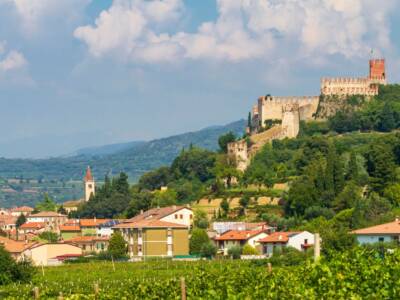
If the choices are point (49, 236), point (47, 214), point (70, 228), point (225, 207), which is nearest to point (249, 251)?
point (225, 207)

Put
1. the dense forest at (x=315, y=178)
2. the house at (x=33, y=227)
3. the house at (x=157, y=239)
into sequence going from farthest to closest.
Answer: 1. the house at (x=33, y=227)
2. the house at (x=157, y=239)
3. the dense forest at (x=315, y=178)

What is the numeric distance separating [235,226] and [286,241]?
10.9 metres

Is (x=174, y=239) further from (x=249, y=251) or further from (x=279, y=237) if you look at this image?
(x=279, y=237)

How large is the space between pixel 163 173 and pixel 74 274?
156 feet

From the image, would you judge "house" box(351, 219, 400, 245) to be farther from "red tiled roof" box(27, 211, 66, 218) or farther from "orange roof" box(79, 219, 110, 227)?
"red tiled roof" box(27, 211, 66, 218)

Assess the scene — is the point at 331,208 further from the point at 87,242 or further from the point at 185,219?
the point at 87,242

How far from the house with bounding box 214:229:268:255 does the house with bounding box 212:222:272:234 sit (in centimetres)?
241

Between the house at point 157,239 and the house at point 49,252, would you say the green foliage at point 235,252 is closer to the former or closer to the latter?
the house at point 157,239

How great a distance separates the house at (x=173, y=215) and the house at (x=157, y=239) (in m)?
2.67

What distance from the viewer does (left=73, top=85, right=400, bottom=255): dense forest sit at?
70.2m

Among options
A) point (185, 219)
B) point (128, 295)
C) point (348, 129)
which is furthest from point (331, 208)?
point (128, 295)

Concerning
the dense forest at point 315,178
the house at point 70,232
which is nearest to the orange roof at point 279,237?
the dense forest at point 315,178

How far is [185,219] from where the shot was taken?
3113 inches

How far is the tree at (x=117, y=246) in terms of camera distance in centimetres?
7081
